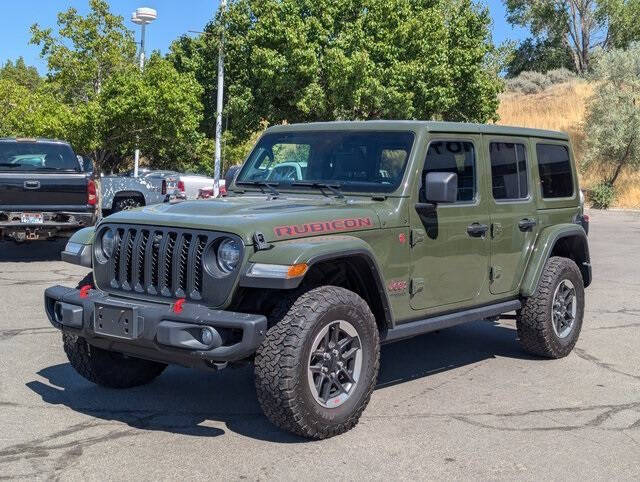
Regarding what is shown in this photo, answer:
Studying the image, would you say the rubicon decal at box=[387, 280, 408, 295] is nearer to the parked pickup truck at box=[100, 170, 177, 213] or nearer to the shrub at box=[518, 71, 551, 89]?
the parked pickup truck at box=[100, 170, 177, 213]

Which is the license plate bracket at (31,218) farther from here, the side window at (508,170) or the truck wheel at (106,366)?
the side window at (508,170)

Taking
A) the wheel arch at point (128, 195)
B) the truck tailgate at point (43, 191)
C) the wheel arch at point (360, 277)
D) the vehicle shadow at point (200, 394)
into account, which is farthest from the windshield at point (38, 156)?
the wheel arch at point (360, 277)

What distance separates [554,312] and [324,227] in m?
2.79

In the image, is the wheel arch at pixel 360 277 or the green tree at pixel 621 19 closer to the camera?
the wheel arch at pixel 360 277

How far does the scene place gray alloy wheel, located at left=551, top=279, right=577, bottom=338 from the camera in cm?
679

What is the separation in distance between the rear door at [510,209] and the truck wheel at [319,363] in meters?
1.65

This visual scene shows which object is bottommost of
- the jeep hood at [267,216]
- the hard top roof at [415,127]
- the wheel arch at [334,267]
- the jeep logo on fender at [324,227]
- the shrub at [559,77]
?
the wheel arch at [334,267]

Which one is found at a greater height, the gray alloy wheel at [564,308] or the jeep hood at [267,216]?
the jeep hood at [267,216]

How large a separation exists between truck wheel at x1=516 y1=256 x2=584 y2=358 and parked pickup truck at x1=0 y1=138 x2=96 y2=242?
7724 mm

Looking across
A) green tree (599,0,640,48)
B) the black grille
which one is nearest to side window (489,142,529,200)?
the black grille

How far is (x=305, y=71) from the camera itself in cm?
2561

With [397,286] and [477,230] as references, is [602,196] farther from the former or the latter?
[397,286]

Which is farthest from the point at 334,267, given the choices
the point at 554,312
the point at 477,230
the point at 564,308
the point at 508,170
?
Answer: the point at 564,308

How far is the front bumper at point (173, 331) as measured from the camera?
436 cm
